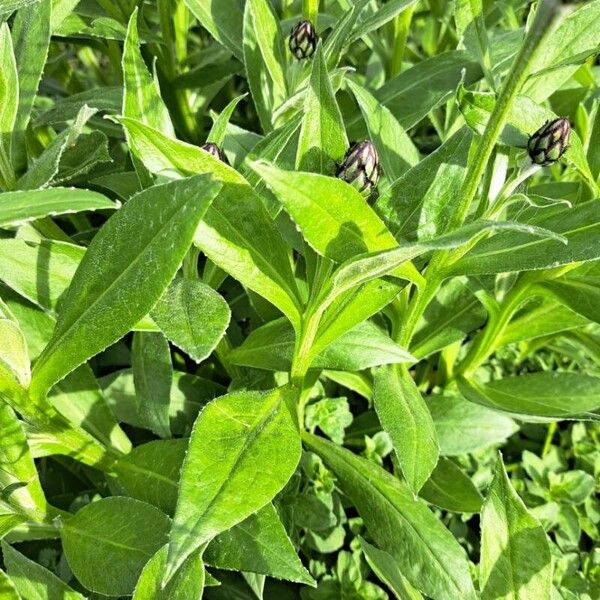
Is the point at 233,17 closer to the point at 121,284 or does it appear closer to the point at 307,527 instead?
the point at 121,284

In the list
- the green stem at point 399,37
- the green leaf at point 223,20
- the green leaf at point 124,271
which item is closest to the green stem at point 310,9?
the green leaf at point 223,20

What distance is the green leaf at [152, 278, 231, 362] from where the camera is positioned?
2.34ft

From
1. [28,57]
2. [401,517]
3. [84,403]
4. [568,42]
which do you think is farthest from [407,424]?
[28,57]

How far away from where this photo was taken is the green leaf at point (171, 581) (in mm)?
720

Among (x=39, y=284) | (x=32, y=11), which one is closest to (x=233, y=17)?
(x=32, y=11)

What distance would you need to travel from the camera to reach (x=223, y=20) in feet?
3.99

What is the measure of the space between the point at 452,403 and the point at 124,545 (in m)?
0.58

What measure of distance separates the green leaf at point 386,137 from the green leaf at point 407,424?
0.28 m

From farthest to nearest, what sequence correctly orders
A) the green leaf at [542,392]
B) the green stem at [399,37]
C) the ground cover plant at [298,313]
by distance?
the green stem at [399,37] → the green leaf at [542,392] → the ground cover plant at [298,313]

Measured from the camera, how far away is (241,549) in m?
0.81

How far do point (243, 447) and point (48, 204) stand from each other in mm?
312

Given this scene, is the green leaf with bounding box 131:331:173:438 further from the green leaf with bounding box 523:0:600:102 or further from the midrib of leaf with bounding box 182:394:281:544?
the green leaf with bounding box 523:0:600:102

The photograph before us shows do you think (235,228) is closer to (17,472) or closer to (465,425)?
(17,472)

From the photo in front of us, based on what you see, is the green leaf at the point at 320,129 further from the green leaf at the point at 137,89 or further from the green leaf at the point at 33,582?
the green leaf at the point at 33,582
